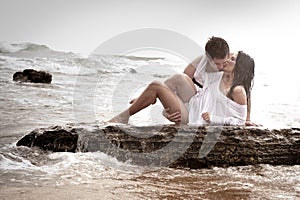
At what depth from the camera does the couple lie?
10.0ft

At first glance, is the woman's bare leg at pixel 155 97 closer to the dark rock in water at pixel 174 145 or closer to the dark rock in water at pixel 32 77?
the dark rock in water at pixel 174 145

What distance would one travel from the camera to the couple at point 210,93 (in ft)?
10.0

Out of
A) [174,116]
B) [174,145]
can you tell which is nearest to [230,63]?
[174,116]

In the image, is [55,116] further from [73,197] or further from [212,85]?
[73,197]

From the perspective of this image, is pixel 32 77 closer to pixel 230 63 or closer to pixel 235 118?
pixel 230 63

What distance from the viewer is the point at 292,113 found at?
231 inches

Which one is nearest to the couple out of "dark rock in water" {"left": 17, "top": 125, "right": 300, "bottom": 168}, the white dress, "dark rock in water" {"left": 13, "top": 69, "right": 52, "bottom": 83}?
the white dress

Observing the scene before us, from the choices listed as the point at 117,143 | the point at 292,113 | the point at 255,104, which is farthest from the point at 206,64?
the point at 255,104

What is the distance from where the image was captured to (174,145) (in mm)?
2701

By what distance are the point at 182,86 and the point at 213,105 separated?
13.0 inches

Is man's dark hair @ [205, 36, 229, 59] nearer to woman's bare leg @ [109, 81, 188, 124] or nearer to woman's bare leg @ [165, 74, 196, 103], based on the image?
woman's bare leg @ [165, 74, 196, 103]

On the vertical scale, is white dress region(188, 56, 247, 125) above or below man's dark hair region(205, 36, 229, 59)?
below

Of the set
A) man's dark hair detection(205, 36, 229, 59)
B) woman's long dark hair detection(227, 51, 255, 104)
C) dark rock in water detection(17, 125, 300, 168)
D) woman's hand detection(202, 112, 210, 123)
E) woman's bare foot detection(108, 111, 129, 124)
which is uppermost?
man's dark hair detection(205, 36, 229, 59)

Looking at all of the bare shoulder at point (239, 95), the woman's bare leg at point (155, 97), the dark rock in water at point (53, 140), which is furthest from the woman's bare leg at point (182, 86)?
the dark rock in water at point (53, 140)
